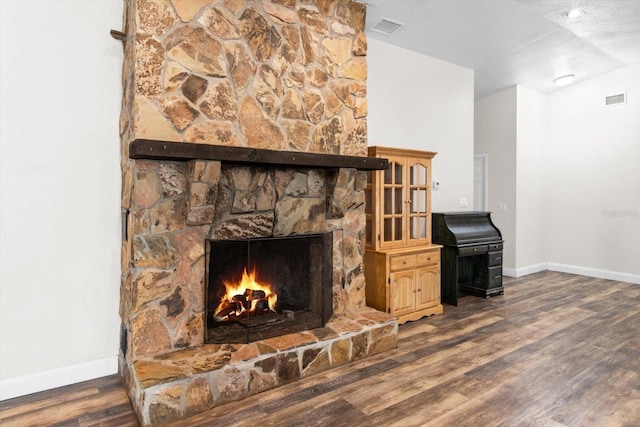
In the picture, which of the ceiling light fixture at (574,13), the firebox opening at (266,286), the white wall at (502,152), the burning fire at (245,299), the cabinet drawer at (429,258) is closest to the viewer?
the firebox opening at (266,286)

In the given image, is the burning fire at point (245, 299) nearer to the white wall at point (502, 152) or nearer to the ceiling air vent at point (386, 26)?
the ceiling air vent at point (386, 26)

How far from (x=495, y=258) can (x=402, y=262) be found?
5.74 feet

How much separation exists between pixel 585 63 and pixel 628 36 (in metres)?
0.76

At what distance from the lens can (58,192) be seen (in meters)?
2.51

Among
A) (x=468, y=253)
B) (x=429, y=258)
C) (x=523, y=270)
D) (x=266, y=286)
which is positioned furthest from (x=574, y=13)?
(x=266, y=286)

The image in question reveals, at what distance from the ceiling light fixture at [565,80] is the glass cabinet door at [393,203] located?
A: 3.66 meters

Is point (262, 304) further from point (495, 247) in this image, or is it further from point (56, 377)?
point (495, 247)

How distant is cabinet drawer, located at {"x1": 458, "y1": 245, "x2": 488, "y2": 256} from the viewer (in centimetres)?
436

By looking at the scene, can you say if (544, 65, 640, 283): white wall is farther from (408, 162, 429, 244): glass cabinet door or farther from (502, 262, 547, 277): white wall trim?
(408, 162, 429, 244): glass cabinet door

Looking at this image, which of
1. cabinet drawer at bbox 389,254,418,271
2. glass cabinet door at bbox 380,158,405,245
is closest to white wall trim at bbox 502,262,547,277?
cabinet drawer at bbox 389,254,418,271

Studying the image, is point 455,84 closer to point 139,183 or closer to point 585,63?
point 585,63

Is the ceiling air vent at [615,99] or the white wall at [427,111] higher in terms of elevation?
the ceiling air vent at [615,99]

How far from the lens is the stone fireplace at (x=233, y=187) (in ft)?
7.67

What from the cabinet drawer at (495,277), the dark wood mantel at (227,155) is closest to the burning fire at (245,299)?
the dark wood mantel at (227,155)
